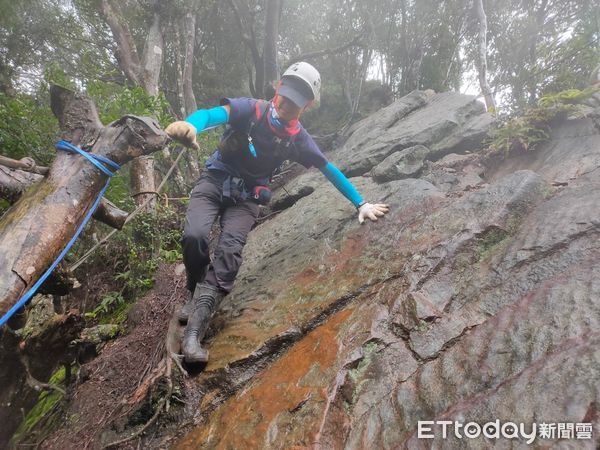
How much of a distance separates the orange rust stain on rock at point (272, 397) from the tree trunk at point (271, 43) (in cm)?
954

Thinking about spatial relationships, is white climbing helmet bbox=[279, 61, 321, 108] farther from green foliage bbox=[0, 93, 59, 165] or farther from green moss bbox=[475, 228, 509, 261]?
green foliage bbox=[0, 93, 59, 165]

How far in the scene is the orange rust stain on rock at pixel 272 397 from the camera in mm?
2305

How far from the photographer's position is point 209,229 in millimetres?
3521

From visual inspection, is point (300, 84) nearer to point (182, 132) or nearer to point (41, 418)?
point (182, 132)

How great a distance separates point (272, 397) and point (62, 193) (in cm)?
211

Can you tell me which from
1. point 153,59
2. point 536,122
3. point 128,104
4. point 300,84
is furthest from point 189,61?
point 536,122

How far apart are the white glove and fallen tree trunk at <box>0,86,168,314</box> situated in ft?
8.14

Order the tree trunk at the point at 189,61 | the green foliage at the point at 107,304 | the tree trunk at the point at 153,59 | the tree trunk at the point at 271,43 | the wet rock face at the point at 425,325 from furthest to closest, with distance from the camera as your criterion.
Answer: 1. the tree trunk at the point at 271,43
2. the tree trunk at the point at 189,61
3. the tree trunk at the point at 153,59
4. the green foliage at the point at 107,304
5. the wet rock face at the point at 425,325

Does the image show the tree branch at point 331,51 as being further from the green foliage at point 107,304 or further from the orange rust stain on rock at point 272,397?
the orange rust stain on rock at point 272,397

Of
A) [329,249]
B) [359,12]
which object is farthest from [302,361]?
[359,12]

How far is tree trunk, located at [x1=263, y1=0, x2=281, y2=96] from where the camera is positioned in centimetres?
1079

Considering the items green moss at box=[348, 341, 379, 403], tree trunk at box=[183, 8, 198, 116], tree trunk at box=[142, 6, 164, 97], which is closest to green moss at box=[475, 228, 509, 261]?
green moss at box=[348, 341, 379, 403]

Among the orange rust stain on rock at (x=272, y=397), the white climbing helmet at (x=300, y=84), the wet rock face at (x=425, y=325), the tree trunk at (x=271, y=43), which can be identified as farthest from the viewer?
the tree trunk at (x=271, y=43)

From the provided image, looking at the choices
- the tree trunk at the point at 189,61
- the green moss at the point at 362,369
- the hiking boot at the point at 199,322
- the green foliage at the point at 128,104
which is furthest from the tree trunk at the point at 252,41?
the green moss at the point at 362,369
